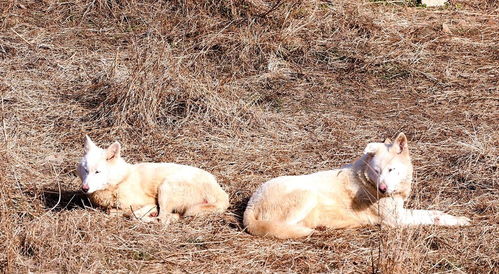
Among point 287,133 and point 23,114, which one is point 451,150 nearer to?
point 287,133

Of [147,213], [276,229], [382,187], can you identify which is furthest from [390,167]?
[147,213]

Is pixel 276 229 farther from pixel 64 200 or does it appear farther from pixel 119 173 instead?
pixel 64 200

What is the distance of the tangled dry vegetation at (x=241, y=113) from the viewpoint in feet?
17.1

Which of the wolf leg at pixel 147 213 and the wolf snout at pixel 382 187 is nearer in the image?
the wolf snout at pixel 382 187

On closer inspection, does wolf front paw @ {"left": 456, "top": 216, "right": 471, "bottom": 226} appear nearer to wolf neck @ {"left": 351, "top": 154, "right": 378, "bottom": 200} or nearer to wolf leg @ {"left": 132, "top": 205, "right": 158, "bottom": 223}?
wolf neck @ {"left": 351, "top": 154, "right": 378, "bottom": 200}

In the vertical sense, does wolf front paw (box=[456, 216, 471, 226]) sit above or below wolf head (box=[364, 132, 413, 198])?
below

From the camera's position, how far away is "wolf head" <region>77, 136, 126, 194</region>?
237 inches

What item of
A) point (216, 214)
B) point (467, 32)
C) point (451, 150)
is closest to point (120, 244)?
point (216, 214)

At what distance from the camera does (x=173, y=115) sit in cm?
840

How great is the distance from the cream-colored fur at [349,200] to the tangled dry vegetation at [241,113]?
164 mm

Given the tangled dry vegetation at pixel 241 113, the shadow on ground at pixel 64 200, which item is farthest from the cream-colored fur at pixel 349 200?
the shadow on ground at pixel 64 200

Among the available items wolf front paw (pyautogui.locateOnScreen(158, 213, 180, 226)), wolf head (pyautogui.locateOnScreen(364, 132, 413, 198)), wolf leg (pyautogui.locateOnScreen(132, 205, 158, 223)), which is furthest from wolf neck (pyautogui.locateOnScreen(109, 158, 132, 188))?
wolf head (pyautogui.locateOnScreen(364, 132, 413, 198))

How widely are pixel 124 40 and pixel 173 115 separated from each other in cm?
263

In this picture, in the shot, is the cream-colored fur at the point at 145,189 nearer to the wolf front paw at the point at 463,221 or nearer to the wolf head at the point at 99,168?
the wolf head at the point at 99,168
